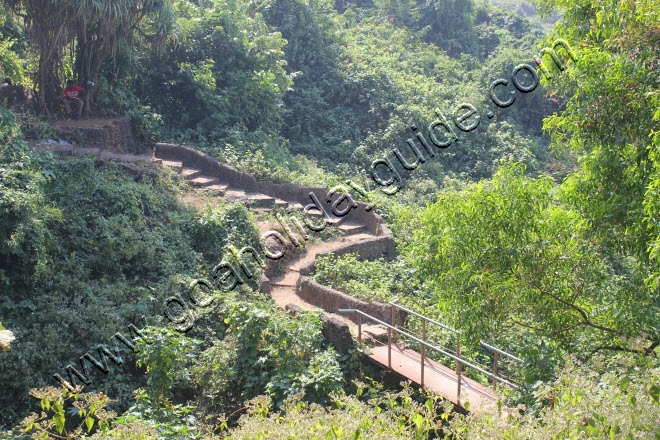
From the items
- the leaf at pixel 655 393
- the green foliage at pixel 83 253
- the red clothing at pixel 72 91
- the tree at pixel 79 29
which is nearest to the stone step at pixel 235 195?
the green foliage at pixel 83 253

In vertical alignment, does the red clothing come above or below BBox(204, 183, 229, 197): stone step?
above

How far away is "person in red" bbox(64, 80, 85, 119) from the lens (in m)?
11.3

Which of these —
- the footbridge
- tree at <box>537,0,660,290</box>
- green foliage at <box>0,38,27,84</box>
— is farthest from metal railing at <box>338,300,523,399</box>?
green foliage at <box>0,38,27,84</box>

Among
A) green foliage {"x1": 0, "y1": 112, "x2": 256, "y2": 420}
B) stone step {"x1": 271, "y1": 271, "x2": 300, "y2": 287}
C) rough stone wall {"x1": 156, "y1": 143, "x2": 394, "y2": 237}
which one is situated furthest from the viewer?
rough stone wall {"x1": 156, "y1": 143, "x2": 394, "y2": 237}

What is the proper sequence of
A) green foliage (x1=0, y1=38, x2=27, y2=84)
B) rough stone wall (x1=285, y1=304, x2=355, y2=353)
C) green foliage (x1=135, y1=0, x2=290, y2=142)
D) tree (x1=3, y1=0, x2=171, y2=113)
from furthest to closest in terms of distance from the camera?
green foliage (x1=135, y1=0, x2=290, y2=142)
green foliage (x1=0, y1=38, x2=27, y2=84)
tree (x1=3, y1=0, x2=171, y2=113)
rough stone wall (x1=285, y1=304, x2=355, y2=353)

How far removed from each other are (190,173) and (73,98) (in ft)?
10.0

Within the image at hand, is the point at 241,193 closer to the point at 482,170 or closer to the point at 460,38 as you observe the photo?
the point at 482,170

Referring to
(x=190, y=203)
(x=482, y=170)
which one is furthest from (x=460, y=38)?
(x=190, y=203)

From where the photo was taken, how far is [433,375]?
6.00m

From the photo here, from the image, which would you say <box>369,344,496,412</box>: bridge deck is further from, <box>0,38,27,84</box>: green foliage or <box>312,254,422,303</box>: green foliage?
<box>0,38,27,84</box>: green foliage

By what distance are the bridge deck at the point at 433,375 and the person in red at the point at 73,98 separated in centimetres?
854

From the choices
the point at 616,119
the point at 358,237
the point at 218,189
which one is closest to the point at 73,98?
the point at 218,189

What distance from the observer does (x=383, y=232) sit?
10.4m

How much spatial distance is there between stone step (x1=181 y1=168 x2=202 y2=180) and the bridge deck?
19.7ft
